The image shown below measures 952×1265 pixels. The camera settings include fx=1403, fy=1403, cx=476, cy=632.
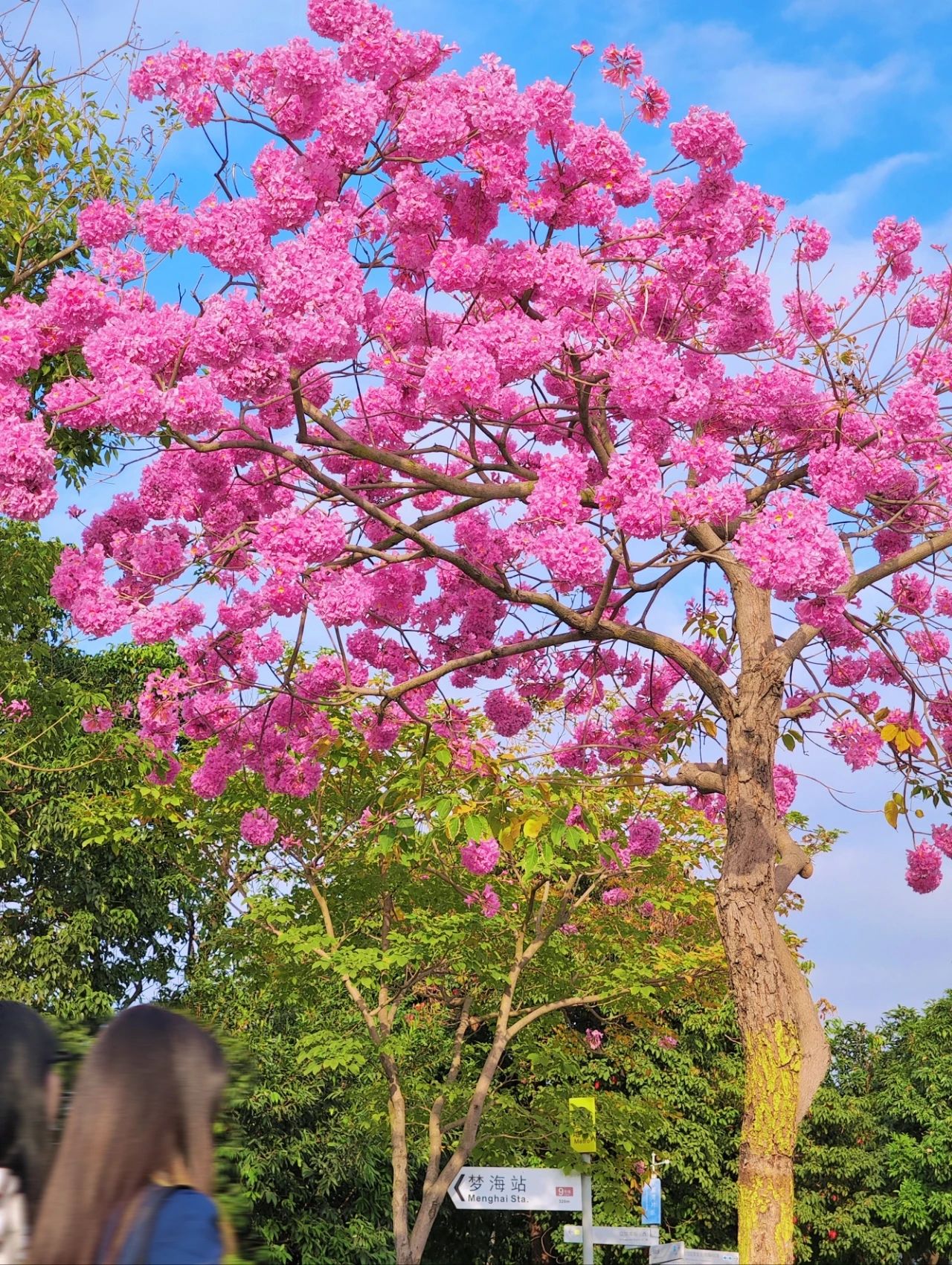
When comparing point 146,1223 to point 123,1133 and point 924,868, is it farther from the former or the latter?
point 924,868

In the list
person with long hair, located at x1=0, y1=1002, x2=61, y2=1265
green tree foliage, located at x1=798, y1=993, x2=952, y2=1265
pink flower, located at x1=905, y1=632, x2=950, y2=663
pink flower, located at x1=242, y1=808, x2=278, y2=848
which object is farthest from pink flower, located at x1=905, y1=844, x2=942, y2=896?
green tree foliage, located at x1=798, y1=993, x2=952, y2=1265

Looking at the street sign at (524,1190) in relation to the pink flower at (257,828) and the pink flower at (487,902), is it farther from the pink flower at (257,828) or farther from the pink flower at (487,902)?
the pink flower at (257,828)

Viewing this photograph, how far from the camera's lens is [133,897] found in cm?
2498

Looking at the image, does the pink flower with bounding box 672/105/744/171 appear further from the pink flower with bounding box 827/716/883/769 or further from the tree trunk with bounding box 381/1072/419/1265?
the tree trunk with bounding box 381/1072/419/1265

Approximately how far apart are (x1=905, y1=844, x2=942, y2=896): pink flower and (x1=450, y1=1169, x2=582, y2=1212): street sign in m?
6.74

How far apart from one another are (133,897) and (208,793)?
16216 mm

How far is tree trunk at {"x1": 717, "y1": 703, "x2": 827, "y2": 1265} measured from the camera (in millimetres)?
6762

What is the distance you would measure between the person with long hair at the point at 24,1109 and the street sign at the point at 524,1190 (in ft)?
41.6

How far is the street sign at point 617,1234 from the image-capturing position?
47.4 ft

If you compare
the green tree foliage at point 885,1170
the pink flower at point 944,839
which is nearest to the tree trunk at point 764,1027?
the pink flower at point 944,839

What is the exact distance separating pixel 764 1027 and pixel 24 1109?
441cm

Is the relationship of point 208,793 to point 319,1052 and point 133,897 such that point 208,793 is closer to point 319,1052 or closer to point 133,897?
point 319,1052

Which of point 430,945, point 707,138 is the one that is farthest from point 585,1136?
point 707,138

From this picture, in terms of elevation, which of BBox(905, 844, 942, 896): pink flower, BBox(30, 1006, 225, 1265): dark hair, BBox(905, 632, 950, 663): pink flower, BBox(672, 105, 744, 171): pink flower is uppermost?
BBox(672, 105, 744, 171): pink flower
